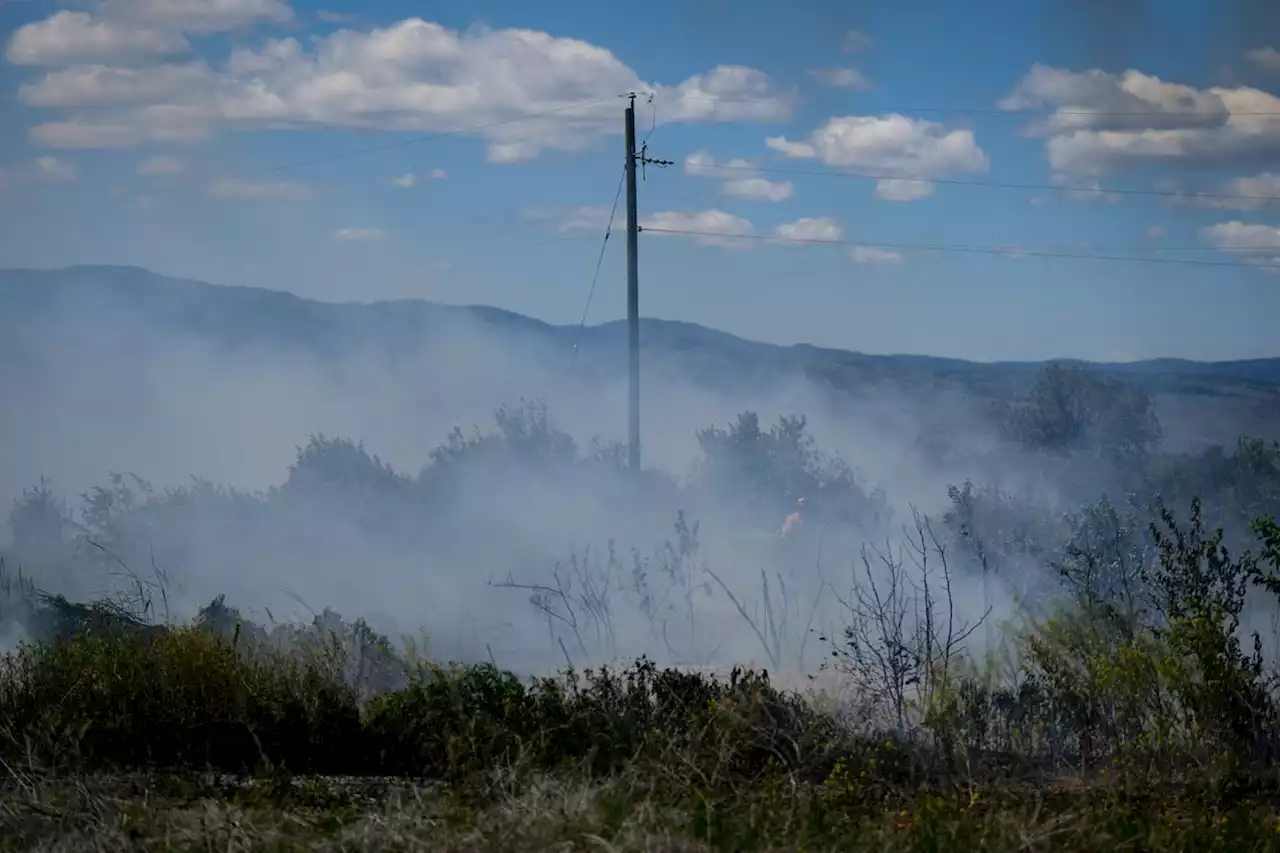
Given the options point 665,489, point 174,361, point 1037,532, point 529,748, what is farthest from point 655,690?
point 174,361

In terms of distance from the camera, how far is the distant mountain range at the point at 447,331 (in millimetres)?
30984

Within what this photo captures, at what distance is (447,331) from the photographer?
35438 mm

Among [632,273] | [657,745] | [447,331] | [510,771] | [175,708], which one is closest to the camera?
[510,771]

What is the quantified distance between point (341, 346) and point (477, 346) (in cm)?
300

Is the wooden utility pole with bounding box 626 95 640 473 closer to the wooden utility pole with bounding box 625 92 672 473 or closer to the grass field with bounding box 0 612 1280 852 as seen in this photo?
the wooden utility pole with bounding box 625 92 672 473

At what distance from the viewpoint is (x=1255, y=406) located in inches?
1149

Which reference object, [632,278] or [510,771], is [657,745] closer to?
[510,771]

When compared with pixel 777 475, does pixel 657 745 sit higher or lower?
lower

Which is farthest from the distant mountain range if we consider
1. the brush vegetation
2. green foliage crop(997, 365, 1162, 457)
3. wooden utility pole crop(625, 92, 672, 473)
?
the brush vegetation

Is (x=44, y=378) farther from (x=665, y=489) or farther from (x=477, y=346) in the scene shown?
(x=665, y=489)

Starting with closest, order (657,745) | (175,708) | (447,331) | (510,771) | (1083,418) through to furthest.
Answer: (510,771), (657,745), (175,708), (1083,418), (447,331)

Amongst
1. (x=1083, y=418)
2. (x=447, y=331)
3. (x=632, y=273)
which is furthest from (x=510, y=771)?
(x=447, y=331)

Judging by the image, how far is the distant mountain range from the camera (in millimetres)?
30984

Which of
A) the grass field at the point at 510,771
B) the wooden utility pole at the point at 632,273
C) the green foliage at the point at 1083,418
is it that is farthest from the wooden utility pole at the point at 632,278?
the grass field at the point at 510,771
